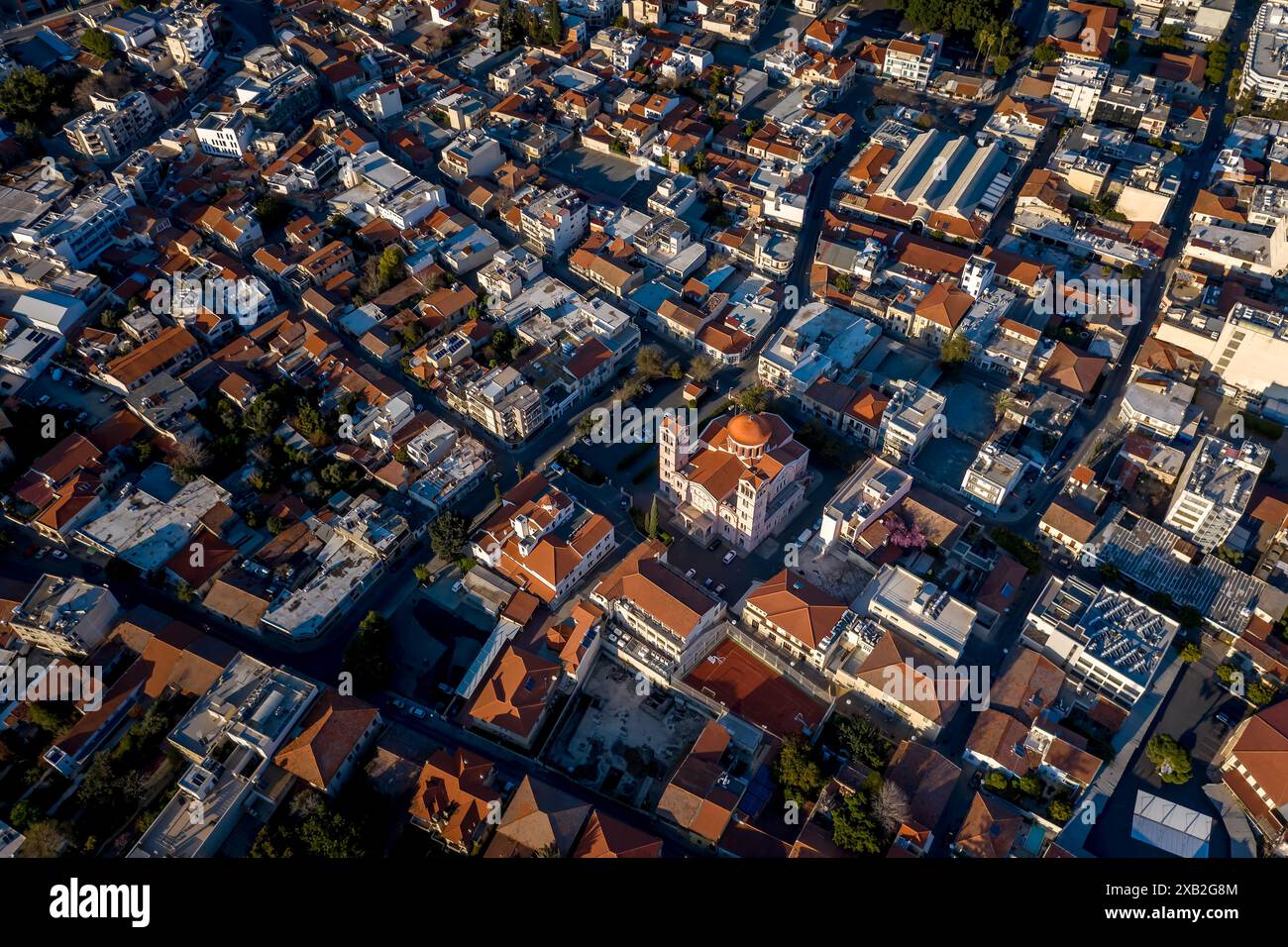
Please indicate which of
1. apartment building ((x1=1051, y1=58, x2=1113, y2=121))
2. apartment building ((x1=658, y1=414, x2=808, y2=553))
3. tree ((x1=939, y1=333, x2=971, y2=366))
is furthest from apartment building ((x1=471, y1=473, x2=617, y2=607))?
apartment building ((x1=1051, y1=58, x2=1113, y2=121))

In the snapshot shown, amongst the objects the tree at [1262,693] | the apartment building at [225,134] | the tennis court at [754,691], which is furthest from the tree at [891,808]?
the apartment building at [225,134]

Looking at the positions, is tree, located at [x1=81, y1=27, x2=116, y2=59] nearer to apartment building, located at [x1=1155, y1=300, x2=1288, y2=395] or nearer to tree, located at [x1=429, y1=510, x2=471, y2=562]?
tree, located at [x1=429, y1=510, x2=471, y2=562]

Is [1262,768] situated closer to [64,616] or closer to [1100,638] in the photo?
[1100,638]

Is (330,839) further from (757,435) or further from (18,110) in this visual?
(18,110)

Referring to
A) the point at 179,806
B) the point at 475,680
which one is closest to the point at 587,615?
the point at 475,680

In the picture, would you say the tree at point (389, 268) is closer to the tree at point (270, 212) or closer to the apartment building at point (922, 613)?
the tree at point (270, 212)

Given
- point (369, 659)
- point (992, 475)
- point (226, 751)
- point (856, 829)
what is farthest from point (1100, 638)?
point (226, 751)
